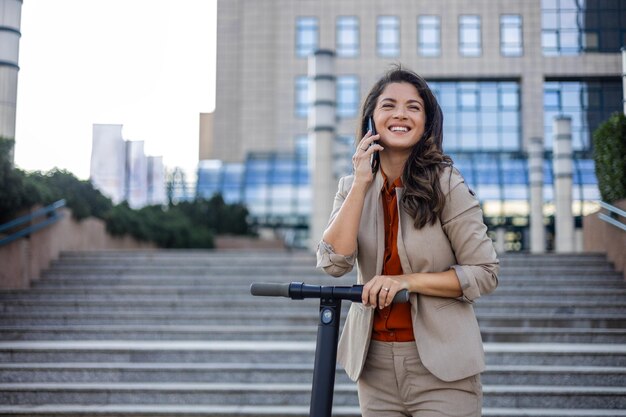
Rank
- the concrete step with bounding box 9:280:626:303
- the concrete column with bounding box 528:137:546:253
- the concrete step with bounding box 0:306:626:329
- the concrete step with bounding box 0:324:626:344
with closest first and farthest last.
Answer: the concrete step with bounding box 0:324:626:344, the concrete step with bounding box 0:306:626:329, the concrete step with bounding box 9:280:626:303, the concrete column with bounding box 528:137:546:253

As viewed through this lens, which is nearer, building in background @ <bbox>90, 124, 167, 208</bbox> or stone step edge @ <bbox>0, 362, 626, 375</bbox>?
stone step edge @ <bbox>0, 362, 626, 375</bbox>

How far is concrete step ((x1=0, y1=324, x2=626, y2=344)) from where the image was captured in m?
8.13

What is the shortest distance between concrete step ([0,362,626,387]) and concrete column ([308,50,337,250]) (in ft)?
28.0

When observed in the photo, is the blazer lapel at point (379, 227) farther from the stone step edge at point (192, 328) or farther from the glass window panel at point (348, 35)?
the glass window panel at point (348, 35)

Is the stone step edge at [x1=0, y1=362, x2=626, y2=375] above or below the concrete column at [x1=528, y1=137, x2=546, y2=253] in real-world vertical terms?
below

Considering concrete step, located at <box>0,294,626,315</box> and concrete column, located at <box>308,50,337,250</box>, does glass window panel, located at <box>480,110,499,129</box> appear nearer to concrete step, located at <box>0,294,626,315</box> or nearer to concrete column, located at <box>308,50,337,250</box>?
concrete column, located at <box>308,50,337,250</box>

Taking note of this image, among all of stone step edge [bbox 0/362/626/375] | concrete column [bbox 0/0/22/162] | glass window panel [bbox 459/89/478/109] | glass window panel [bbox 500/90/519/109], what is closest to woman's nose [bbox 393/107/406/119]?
stone step edge [bbox 0/362/626/375]

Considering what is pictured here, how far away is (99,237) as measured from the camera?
14.4m

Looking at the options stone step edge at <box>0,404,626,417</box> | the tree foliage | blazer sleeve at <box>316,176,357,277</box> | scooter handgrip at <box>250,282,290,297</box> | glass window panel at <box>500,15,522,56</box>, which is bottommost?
stone step edge at <box>0,404,626,417</box>

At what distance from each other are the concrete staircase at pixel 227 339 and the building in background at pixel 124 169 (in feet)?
15.6

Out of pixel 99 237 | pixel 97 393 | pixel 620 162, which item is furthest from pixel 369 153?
pixel 99 237

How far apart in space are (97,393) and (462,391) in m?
5.18

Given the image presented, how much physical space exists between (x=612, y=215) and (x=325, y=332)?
9287mm

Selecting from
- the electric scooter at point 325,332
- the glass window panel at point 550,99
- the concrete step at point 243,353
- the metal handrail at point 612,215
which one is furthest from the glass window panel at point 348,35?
the electric scooter at point 325,332
